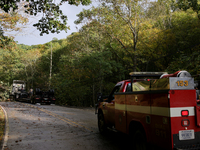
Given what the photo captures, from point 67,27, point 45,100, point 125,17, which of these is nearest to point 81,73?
point 45,100

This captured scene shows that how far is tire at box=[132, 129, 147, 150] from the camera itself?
4.52m

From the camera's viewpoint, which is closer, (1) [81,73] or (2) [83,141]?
(2) [83,141]

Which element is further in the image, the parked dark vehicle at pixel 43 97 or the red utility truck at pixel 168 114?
the parked dark vehicle at pixel 43 97

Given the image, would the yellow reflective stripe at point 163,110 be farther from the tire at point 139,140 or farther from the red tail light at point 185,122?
the tire at point 139,140

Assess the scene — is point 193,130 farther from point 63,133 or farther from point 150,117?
point 63,133

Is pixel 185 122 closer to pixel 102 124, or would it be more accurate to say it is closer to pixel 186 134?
pixel 186 134

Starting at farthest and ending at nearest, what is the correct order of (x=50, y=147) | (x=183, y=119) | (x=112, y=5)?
(x=112, y=5) → (x=50, y=147) → (x=183, y=119)

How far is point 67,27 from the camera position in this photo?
8688mm

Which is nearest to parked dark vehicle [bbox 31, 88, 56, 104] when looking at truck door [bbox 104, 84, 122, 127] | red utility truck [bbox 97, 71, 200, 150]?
truck door [bbox 104, 84, 122, 127]

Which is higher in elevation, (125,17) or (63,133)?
(125,17)

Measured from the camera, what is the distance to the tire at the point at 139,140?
4.52m

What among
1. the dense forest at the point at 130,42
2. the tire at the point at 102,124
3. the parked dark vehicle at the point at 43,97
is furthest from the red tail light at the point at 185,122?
the parked dark vehicle at the point at 43,97

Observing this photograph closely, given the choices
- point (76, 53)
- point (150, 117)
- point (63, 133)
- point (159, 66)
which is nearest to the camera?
point (150, 117)

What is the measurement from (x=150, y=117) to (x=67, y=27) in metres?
5.89
